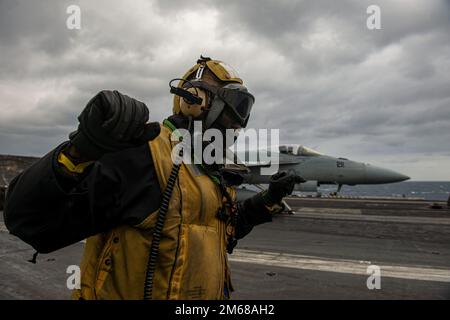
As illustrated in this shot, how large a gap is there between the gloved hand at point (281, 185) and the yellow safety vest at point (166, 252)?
35.2 inches

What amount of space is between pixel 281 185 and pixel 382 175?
20.4 meters

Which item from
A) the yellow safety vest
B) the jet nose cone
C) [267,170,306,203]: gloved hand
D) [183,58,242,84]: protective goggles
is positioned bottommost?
the yellow safety vest

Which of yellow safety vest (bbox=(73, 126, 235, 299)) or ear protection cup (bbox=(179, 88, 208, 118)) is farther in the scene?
ear protection cup (bbox=(179, 88, 208, 118))

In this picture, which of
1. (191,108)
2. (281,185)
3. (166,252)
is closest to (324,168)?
(281,185)

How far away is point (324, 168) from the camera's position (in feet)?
67.1

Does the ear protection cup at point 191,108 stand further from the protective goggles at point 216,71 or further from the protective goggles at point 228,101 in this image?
the protective goggles at point 216,71

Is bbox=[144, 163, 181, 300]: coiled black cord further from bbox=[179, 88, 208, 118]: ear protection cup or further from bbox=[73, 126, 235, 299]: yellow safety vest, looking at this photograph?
→ bbox=[179, 88, 208, 118]: ear protection cup

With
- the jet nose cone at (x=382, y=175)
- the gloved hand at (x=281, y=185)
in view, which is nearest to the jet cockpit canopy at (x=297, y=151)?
the jet nose cone at (x=382, y=175)

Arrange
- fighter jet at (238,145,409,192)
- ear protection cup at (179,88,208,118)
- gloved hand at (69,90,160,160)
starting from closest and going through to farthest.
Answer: gloved hand at (69,90,160,160), ear protection cup at (179,88,208,118), fighter jet at (238,145,409,192)

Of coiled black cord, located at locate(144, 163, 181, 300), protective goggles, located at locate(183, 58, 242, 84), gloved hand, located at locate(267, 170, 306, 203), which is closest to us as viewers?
coiled black cord, located at locate(144, 163, 181, 300)

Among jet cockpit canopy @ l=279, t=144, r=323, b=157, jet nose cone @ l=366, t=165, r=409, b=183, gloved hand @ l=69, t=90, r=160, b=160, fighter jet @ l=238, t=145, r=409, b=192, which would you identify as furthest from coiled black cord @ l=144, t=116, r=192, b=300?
jet nose cone @ l=366, t=165, r=409, b=183

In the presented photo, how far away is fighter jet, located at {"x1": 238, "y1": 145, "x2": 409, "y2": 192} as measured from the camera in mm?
20500
